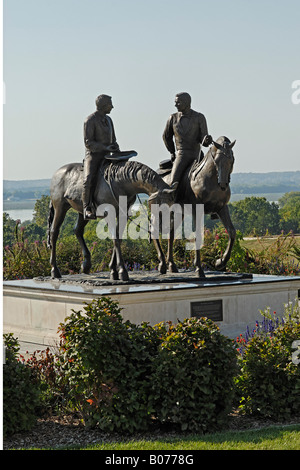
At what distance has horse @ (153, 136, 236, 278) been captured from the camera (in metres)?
11.2

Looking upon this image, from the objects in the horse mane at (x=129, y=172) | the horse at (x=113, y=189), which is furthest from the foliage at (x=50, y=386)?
the horse mane at (x=129, y=172)

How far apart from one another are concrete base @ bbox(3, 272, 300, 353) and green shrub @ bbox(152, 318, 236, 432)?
3.23 m

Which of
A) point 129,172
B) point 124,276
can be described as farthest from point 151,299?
point 129,172

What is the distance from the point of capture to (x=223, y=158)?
11117 millimetres

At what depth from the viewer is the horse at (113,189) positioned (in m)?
11.2

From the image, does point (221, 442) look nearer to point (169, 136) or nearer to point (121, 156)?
point (121, 156)

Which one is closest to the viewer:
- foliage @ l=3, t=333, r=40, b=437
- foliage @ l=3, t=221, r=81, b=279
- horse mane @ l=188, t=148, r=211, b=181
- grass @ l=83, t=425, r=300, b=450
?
grass @ l=83, t=425, r=300, b=450

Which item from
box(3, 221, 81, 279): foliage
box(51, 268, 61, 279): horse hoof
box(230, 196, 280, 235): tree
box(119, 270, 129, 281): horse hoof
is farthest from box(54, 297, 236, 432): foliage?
box(230, 196, 280, 235): tree

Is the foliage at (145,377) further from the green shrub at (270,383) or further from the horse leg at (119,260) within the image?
the horse leg at (119,260)

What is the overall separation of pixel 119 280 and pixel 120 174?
169cm

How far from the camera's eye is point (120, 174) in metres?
11.6

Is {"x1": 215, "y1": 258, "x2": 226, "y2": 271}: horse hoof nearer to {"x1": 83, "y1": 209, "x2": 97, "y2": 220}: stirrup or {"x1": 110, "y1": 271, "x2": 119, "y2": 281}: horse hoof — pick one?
{"x1": 110, "y1": 271, "x2": 119, "y2": 281}: horse hoof
